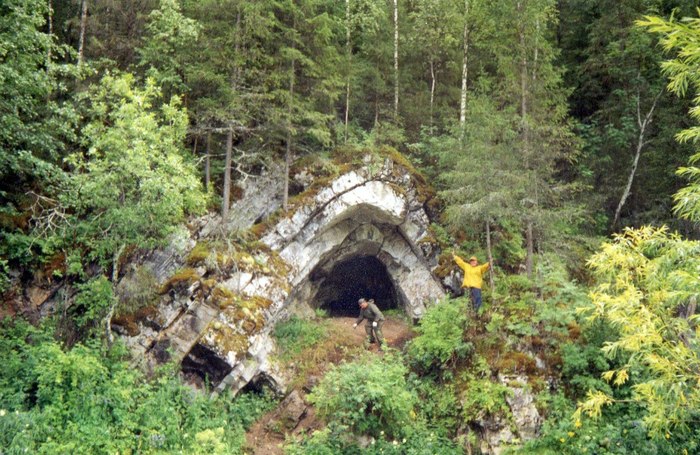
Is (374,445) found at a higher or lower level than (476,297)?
lower

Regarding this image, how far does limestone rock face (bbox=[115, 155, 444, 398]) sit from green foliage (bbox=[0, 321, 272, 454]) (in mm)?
1222

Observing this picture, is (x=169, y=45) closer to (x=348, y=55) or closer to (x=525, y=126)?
(x=348, y=55)

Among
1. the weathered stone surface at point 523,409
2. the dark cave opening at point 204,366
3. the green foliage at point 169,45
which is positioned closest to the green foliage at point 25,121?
the green foliage at point 169,45

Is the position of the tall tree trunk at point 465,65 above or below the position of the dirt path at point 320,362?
above

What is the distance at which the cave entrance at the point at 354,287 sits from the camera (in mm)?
18625

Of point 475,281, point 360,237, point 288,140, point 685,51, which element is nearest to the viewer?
point 685,51

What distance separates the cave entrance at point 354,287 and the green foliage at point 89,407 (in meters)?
8.02

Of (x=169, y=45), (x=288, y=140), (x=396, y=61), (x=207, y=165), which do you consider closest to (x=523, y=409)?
(x=288, y=140)

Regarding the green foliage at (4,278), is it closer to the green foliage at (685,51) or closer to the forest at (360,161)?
the forest at (360,161)

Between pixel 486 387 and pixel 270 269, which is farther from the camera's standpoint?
pixel 270 269

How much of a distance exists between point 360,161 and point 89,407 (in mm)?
9931

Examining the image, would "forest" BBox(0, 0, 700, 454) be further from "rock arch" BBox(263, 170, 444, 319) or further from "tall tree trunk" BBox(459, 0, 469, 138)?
"rock arch" BBox(263, 170, 444, 319)

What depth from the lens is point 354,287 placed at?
19.6 meters

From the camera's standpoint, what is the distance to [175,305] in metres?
12.6
